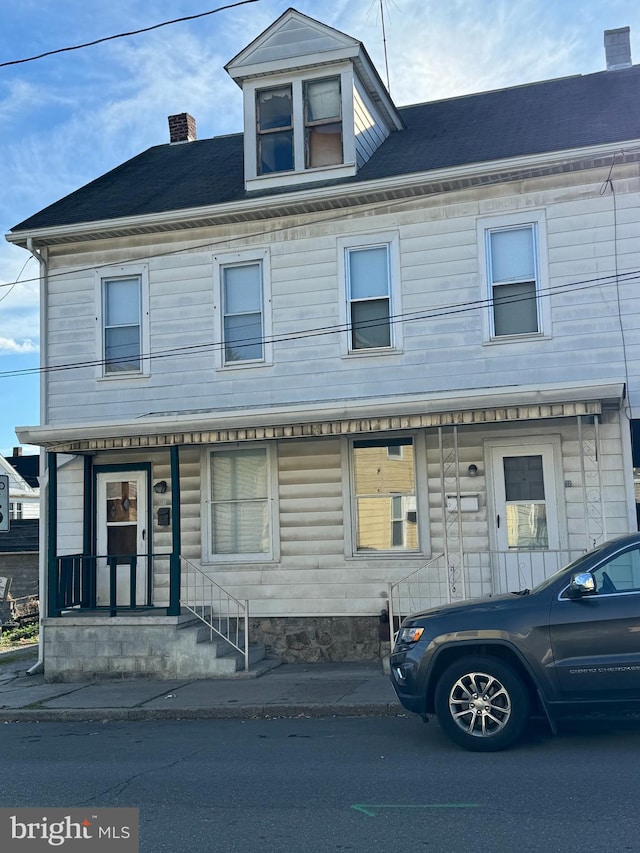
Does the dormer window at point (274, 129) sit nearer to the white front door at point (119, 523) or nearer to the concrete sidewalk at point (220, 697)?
the white front door at point (119, 523)

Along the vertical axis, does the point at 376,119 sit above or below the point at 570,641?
above

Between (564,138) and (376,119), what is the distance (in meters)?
3.41

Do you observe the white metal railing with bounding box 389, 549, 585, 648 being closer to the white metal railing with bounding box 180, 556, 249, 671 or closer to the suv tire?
the white metal railing with bounding box 180, 556, 249, 671

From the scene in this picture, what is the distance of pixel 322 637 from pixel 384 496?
2162 mm

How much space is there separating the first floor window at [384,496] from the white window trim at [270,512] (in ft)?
3.89

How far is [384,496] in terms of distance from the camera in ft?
41.2

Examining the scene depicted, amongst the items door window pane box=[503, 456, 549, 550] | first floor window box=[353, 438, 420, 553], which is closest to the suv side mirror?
door window pane box=[503, 456, 549, 550]

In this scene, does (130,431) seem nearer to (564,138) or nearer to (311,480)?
(311,480)

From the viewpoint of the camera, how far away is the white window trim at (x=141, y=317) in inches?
541

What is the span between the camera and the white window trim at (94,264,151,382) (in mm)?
13734

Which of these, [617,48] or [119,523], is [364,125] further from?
[119,523]

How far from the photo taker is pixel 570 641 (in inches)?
278

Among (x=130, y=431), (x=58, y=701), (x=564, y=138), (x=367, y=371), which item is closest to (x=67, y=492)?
(x=130, y=431)

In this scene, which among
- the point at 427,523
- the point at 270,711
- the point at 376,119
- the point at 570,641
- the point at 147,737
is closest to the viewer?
the point at 570,641
